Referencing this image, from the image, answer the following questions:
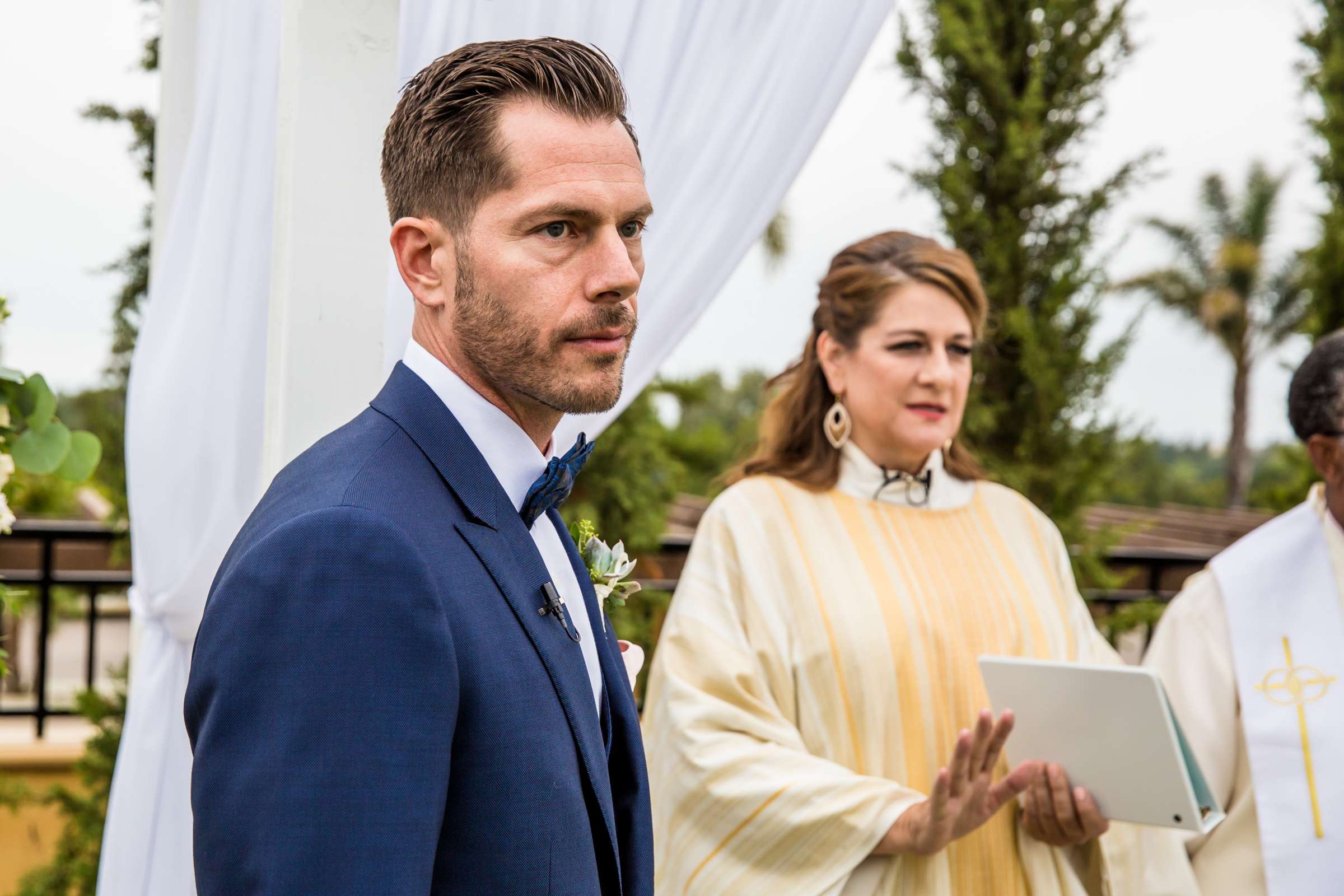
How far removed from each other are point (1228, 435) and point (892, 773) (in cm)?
2897

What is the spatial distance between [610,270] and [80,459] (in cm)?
123

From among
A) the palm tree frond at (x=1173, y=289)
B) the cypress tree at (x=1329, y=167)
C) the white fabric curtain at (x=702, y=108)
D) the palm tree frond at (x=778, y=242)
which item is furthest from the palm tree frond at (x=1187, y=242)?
the white fabric curtain at (x=702, y=108)

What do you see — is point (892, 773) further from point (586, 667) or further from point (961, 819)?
point (586, 667)

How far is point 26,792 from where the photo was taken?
13.6ft

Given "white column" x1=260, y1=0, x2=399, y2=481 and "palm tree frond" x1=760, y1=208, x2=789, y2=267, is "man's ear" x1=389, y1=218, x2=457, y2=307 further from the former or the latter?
"palm tree frond" x1=760, y1=208, x2=789, y2=267

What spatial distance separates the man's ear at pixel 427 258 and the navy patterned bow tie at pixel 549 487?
21cm

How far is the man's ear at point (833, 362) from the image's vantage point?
272 cm

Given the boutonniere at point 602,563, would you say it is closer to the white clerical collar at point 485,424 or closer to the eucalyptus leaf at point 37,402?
the white clerical collar at point 485,424

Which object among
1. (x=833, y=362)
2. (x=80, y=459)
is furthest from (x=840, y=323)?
(x=80, y=459)

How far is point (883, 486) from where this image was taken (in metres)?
2.73

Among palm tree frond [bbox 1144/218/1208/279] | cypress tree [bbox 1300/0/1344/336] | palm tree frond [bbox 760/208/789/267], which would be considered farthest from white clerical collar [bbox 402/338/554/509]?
palm tree frond [bbox 1144/218/1208/279]

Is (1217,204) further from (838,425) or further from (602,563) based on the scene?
(602,563)

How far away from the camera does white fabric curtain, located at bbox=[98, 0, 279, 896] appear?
6.89ft

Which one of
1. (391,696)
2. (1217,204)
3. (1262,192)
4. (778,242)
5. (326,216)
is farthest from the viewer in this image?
(1217,204)
